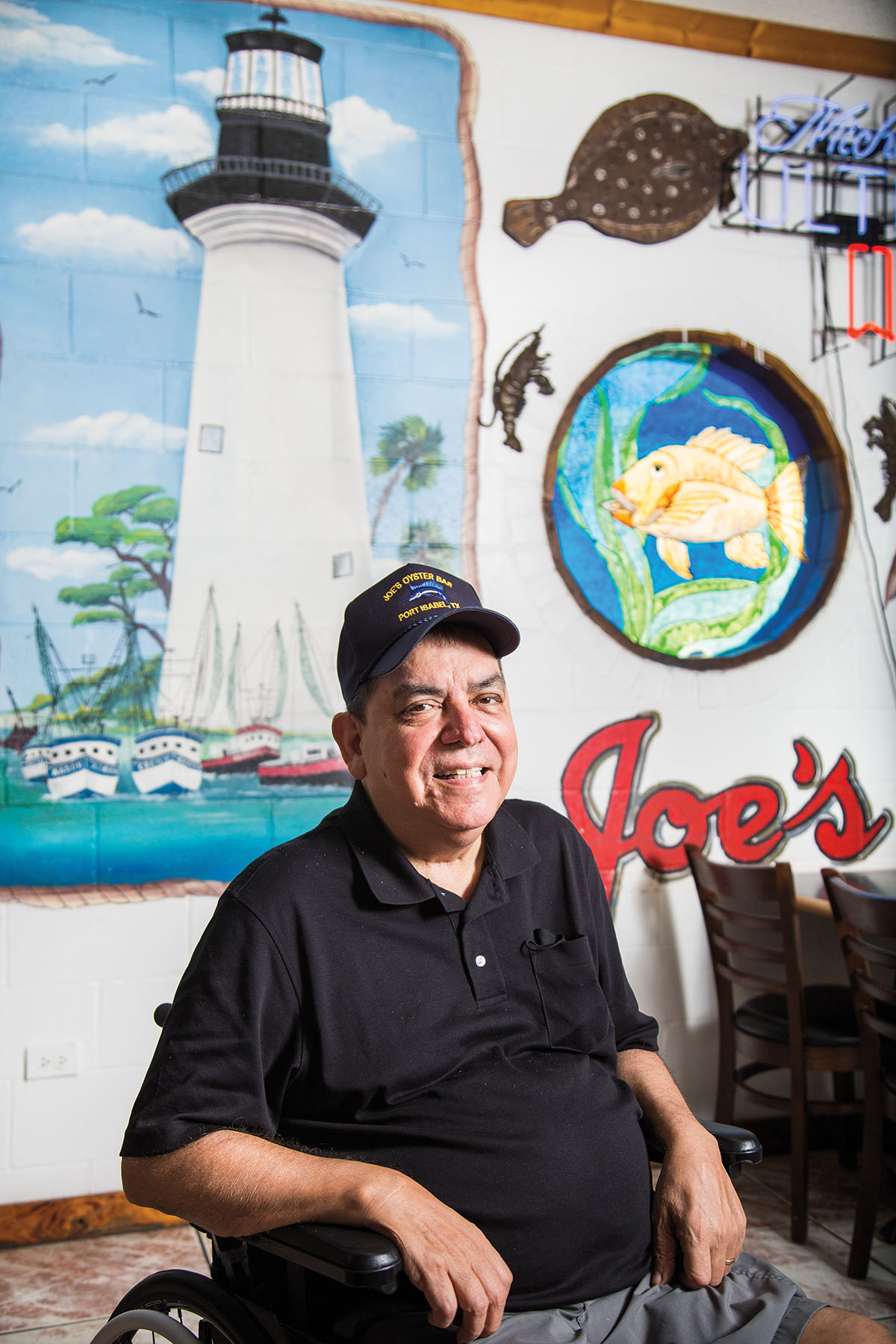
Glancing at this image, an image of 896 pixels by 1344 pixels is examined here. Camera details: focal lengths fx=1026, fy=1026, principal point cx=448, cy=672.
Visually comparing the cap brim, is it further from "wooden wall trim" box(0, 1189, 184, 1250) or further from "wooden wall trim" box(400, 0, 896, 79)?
"wooden wall trim" box(400, 0, 896, 79)

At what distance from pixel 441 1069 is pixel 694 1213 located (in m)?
0.37

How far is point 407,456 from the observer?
288 centimetres

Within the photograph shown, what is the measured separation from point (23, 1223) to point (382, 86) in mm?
3129

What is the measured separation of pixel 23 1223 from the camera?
2.50m

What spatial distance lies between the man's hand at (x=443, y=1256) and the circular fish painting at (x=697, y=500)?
2.08m

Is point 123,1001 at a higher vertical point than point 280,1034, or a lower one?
lower

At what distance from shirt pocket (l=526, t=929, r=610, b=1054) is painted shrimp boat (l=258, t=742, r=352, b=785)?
140 cm

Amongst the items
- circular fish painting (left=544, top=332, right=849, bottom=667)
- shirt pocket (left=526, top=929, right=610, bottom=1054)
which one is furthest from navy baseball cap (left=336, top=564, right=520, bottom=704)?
circular fish painting (left=544, top=332, right=849, bottom=667)

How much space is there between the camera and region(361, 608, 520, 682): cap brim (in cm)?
138

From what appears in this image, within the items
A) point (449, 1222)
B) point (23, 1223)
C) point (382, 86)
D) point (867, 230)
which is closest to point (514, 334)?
point (382, 86)

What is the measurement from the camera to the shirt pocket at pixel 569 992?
1.40 m

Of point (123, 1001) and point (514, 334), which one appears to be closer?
point (123, 1001)

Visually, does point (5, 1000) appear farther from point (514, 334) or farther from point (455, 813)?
point (514, 334)

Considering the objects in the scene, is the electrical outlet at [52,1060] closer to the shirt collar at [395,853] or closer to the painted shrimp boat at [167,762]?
the painted shrimp boat at [167,762]
